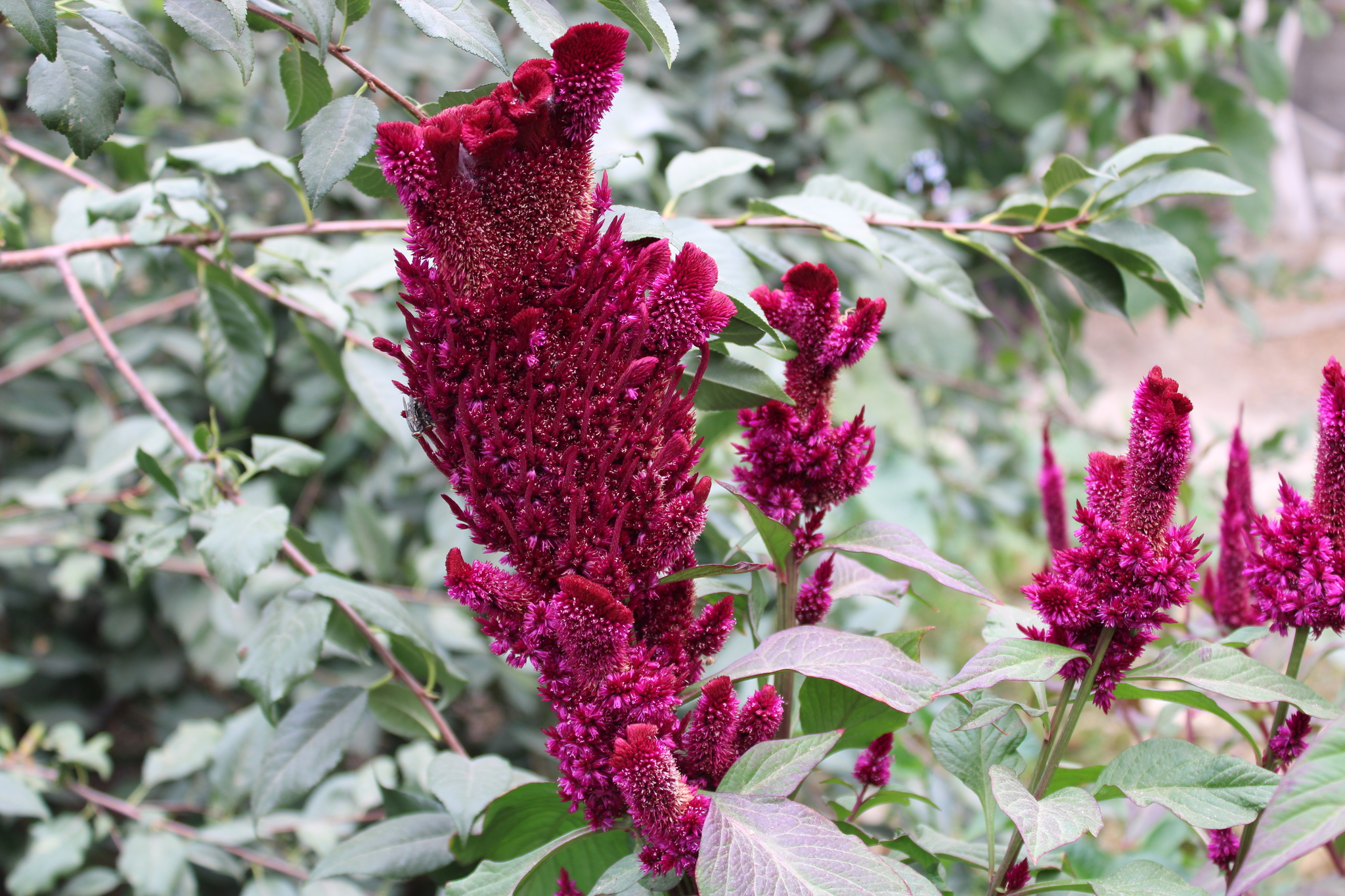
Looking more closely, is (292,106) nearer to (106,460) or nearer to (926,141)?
(106,460)

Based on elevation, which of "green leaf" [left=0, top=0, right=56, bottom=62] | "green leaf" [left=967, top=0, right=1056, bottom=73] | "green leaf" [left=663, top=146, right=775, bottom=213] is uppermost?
"green leaf" [left=967, top=0, right=1056, bottom=73]

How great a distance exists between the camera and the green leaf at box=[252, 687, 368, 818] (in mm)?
667

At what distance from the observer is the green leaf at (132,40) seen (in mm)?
560

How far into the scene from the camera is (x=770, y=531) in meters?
0.45

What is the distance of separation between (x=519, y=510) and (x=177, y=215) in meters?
0.53

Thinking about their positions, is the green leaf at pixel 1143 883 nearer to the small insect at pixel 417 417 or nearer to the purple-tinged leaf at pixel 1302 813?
the purple-tinged leaf at pixel 1302 813

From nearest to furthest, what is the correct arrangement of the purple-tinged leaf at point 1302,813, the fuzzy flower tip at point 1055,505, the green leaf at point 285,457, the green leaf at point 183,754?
1. the purple-tinged leaf at point 1302,813
2. the fuzzy flower tip at point 1055,505
3. the green leaf at point 285,457
4. the green leaf at point 183,754

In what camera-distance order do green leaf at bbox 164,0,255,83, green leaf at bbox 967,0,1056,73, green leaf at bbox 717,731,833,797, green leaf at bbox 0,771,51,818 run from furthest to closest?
1. green leaf at bbox 967,0,1056,73
2. green leaf at bbox 0,771,51,818
3. green leaf at bbox 164,0,255,83
4. green leaf at bbox 717,731,833,797

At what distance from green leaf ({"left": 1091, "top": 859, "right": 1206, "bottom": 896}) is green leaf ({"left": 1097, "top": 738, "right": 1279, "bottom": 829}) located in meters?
0.03

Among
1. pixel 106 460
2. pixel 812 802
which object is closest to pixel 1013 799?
pixel 812 802

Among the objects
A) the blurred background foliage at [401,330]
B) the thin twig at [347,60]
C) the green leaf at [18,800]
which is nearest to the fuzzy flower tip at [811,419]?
the thin twig at [347,60]

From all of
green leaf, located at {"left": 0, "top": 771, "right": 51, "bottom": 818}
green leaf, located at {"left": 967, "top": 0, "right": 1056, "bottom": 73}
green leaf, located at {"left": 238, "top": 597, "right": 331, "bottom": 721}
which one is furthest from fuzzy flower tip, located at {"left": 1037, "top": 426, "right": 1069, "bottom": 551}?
green leaf, located at {"left": 967, "top": 0, "right": 1056, "bottom": 73}

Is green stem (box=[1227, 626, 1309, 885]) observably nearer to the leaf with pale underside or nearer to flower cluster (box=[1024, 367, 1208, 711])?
flower cluster (box=[1024, 367, 1208, 711])

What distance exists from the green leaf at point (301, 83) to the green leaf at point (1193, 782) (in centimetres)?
57
